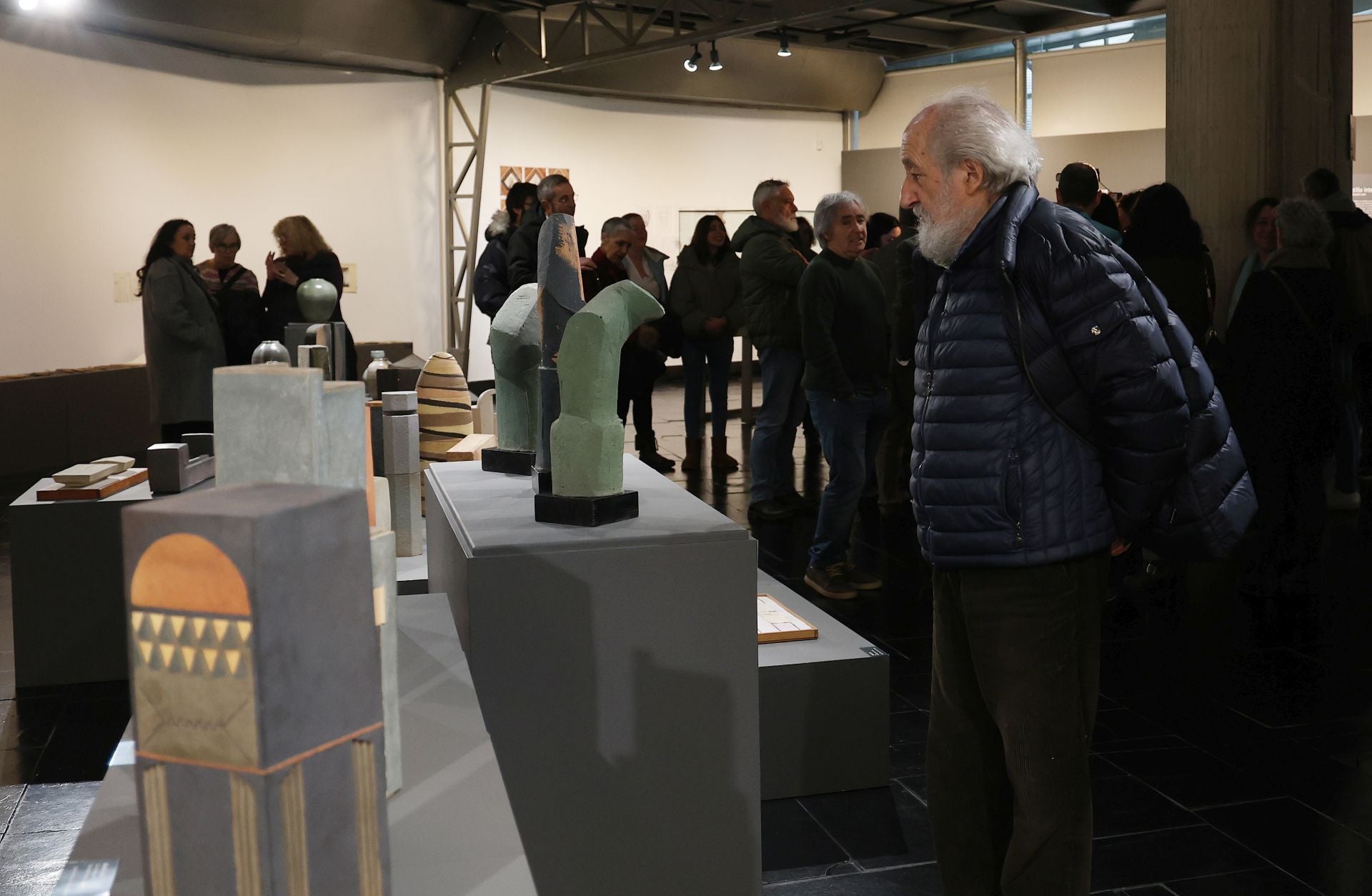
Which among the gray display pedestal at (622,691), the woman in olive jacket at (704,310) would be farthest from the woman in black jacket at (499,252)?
the gray display pedestal at (622,691)

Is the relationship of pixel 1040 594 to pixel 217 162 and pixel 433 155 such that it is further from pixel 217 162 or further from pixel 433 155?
pixel 433 155

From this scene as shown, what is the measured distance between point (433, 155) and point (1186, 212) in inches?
349

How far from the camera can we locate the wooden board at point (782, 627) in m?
3.39

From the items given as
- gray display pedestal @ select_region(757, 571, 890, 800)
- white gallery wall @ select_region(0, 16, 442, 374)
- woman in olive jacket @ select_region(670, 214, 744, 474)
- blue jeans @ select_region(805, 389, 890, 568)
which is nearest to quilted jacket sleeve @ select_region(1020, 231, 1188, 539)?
gray display pedestal @ select_region(757, 571, 890, 800)

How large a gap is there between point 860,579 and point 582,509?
319 cm

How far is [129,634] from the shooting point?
0.99 meters

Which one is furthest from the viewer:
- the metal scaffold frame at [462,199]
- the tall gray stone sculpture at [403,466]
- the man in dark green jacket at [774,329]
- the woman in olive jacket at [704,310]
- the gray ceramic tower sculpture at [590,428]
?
the metal scaffold frame at [462,199]

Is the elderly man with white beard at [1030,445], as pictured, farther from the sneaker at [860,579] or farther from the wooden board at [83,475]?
the wooden board at [83,475]

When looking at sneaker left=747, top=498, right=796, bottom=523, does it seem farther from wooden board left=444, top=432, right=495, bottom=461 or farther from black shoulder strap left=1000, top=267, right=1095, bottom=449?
black shoulder strap left=1000, top=267, right=1095, bottom=449

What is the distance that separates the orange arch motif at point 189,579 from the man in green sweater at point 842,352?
3978 millimetres

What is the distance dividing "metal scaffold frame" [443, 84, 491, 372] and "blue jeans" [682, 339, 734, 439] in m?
4.18

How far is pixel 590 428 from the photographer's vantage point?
7.43 feet

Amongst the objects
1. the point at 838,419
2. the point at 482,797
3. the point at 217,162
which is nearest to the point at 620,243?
the point at 838,419

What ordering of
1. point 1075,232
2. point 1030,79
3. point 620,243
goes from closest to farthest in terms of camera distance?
Answer: point 1075,232 → point 620,243 → point 1030,79
